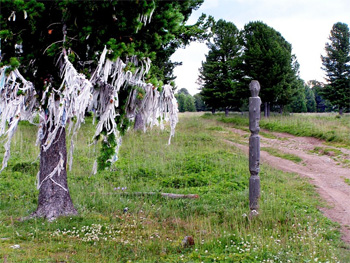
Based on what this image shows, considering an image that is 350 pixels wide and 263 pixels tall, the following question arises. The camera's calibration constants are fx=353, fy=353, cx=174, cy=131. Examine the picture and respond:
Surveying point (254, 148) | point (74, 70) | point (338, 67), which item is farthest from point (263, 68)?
point (74, 70)

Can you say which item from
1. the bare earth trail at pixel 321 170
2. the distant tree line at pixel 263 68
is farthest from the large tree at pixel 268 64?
the bare earth trail at pixel 321 170

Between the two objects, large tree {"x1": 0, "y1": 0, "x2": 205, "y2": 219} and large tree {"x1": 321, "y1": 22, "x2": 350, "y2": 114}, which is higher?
large tree {"x1": 321, "y1": 22, "x2": 350, "y2": 114}

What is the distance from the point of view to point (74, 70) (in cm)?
552

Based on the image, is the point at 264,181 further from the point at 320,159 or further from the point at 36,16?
the point at 36,16

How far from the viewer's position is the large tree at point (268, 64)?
96.8 feet

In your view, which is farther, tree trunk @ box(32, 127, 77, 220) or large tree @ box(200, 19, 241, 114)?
large tree @ box(200, 19, 241, 114)

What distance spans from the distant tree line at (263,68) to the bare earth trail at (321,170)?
1157 centimetres

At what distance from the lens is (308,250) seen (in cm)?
488

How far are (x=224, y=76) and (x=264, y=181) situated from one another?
29.8 m

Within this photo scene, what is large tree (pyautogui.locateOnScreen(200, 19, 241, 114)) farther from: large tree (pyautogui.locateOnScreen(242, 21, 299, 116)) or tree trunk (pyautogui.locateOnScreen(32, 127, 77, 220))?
tree trunk (pyautogui.locateOnScreen(32, 127, 77, 220))

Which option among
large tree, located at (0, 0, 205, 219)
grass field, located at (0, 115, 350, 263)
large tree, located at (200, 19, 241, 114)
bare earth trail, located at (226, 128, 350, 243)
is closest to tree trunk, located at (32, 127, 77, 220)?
large tree, located at (0, 0, 205, 219)

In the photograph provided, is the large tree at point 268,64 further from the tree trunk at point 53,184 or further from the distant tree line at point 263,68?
the tree trunk at point 53,184

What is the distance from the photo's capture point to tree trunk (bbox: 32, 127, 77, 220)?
21.5 feet

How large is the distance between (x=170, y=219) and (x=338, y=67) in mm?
33666
